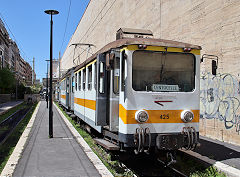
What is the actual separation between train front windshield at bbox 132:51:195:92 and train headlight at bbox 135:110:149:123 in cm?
53

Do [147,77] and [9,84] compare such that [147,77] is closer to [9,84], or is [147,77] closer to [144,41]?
[144,41]

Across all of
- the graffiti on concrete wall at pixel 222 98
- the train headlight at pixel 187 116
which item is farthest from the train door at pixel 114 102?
the graffiti on concrete wall at pixel 222 98

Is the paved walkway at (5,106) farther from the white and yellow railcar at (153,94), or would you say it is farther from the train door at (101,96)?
the white and yellow railcar at (153,94)

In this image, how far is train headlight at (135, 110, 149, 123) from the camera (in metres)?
5.95

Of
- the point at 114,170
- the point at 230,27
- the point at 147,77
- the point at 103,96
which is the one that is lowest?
the point at 114,170

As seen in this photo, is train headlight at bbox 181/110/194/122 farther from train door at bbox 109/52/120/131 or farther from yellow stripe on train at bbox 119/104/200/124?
train door at bbox 109/52/120/131

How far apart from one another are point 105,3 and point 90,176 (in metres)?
26.9

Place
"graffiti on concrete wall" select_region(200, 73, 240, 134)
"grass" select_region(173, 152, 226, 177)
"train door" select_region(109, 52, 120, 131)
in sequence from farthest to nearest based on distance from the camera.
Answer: "graffiti on concrete wall" select_region(200, 73, 240, 134)
"train door" select_region(109, 52, 120, 131)
"grass" select_region(173, 152, 226, 177)

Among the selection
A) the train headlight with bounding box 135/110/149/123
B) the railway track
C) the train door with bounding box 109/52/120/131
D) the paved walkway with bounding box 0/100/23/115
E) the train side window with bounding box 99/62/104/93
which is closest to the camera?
the train headlight with bounding box 135/110/149/123

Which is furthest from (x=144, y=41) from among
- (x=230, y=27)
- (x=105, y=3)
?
(x=105, y=3)

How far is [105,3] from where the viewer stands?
30141mm

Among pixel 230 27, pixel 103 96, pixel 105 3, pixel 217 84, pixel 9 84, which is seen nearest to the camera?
pixel 103 96

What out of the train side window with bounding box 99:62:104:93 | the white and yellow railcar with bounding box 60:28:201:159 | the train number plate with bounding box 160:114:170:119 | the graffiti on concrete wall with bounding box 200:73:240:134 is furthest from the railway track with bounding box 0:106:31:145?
the graffiti on concrete wall with bounding box 200:73:240:134

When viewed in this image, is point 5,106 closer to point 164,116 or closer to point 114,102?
point 114,102
